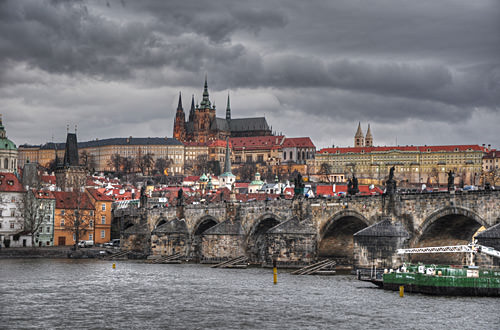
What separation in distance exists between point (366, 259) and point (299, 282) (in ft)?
14.5

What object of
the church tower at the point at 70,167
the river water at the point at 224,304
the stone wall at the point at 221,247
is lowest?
the river water at the point at 224,304

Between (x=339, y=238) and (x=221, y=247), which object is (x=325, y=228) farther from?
(x=221, y=247)

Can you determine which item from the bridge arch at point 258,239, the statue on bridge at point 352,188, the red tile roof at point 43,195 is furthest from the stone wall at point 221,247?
the red tile roof at point 43,195

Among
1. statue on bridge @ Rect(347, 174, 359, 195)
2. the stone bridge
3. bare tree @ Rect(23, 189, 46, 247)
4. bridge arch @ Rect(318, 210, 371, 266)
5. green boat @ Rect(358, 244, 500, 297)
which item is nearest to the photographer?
green boat @ Rect(358, 244, 500, 297)

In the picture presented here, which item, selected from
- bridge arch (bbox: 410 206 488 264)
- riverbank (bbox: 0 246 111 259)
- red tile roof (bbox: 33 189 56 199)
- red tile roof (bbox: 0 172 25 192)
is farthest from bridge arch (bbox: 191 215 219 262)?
bridge arch (bbox: 410 206 488 264)

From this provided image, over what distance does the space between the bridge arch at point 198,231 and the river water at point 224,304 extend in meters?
20.0

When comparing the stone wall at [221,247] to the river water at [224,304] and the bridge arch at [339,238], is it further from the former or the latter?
the river water at [224,304]

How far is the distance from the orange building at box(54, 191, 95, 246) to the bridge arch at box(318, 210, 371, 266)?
3881cm

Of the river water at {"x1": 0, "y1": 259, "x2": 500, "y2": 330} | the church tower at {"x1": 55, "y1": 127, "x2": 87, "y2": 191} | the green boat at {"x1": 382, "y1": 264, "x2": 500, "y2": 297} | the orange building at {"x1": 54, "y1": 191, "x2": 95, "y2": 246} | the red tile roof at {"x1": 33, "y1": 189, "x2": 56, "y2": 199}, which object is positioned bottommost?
the river water at {"x1": 0, "y1": 259, "x2": 500, "y2": 330}

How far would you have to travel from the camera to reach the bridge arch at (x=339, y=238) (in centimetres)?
5988

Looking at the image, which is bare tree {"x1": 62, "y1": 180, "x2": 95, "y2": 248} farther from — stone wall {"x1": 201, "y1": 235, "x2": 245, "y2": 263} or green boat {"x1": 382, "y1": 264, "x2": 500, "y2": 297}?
green boat {"x1": 382, "y1": 264, "x2": 500, "y2": 297}

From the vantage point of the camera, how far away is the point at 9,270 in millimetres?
63438

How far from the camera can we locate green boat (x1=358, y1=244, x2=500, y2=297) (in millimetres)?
41438

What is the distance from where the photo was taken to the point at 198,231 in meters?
81.0
